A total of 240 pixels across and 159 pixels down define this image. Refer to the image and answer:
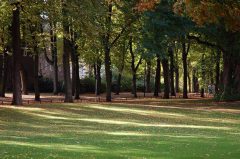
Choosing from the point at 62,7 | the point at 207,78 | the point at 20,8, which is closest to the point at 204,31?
the point at 62,7

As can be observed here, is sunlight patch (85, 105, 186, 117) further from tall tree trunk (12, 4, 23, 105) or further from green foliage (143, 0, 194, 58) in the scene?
tall tree trunk (12, 4, 23, 105)

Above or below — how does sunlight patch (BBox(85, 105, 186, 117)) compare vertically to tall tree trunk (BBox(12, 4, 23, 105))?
below

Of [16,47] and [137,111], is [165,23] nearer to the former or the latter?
[137,111]

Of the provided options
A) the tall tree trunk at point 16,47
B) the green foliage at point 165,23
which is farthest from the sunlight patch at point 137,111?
the tall tree trunk at point 16,47

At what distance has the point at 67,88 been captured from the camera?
44500 millimetres

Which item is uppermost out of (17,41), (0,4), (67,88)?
(0,4)

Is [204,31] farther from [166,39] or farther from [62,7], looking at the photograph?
[62,7]

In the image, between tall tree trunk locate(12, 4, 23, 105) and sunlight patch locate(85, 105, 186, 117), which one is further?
tall tree trunk locate(12, 4, 23, 105)

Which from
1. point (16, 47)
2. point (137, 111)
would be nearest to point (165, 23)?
point (137, 111)

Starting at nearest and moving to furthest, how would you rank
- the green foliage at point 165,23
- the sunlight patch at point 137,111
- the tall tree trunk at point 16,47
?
the sunlight patch at point 137,111, the green foliage at point 165,23, the tall tree trunk at point 16,47

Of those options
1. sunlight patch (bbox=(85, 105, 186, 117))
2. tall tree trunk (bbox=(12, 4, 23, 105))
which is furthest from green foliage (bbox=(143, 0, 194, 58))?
tall tree trunk (bbox=(12, 4, 23, 105))

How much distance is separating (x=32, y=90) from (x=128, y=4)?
1271 inches

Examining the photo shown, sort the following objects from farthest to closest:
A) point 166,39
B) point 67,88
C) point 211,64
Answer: point 211,64, point 67,88, point 166,39

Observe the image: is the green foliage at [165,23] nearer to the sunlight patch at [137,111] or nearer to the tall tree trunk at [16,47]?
the sunlight patch at [137,111]
